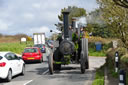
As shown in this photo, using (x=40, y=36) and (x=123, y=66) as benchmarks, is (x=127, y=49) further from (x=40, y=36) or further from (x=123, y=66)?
(x=40, y=36)

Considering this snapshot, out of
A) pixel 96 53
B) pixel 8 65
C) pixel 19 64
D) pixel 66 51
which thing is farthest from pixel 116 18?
A: pixel 96 53

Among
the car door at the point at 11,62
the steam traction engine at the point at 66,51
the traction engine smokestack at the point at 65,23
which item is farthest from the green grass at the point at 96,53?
the car door at the point at 11,62

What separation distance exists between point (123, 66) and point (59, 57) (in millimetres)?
4088

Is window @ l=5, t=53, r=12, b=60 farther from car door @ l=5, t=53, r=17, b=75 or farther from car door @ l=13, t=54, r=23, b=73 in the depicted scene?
car door @ l=13, t=54, r=23, b=73

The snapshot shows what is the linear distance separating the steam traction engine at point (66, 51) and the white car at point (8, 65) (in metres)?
1.74

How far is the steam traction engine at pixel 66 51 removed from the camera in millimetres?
14594

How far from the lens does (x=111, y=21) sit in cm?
1509

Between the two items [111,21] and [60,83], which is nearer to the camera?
[60,83]

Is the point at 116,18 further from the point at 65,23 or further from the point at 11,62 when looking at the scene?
the point at 11,62

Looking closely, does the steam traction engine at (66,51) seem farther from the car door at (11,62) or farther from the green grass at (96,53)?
the green grass at (96,53)

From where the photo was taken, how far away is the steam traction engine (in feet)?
47.9

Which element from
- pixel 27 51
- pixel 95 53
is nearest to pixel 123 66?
pixel 27 51

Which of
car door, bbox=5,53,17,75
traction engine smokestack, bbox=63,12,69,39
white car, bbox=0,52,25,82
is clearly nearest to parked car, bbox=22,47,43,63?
white car, bbox=0,52,25,82

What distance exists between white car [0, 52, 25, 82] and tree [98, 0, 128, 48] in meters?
5.55
